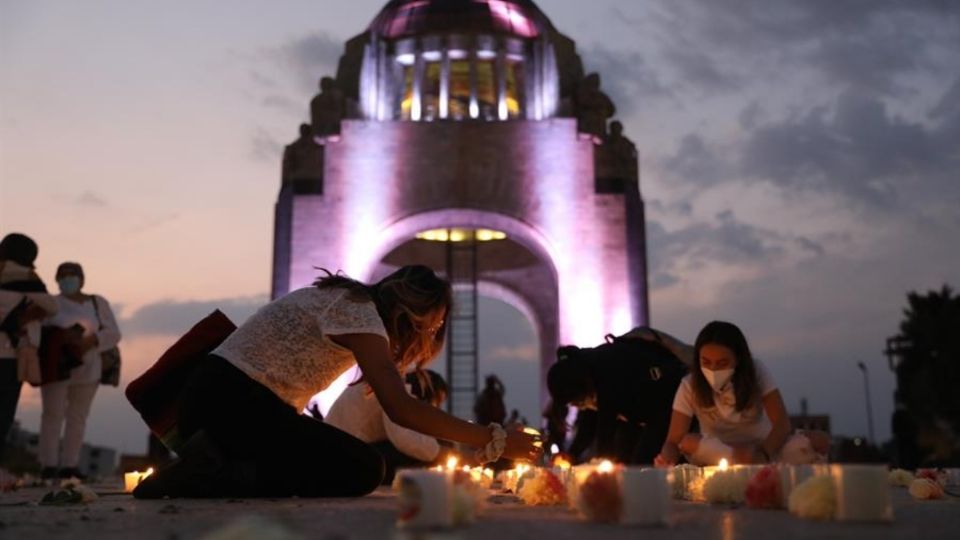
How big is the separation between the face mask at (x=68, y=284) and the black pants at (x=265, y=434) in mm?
4071

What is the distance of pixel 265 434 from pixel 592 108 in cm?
1417

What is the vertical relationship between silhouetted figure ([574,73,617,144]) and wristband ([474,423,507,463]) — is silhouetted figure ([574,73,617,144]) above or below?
above

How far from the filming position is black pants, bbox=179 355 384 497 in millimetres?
3811

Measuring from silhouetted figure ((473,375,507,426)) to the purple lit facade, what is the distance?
4.78ft

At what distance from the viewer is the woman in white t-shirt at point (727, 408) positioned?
493 centimetres

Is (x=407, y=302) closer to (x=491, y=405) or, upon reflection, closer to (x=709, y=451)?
(x=709, y=451)

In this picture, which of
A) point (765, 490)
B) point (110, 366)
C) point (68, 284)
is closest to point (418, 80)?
point (110, 366)

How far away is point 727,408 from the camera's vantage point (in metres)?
5.09

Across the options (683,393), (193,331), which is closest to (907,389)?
(683,393)

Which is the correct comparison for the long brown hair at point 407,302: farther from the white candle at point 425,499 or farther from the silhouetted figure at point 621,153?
the silhouetted figure at point 621,153

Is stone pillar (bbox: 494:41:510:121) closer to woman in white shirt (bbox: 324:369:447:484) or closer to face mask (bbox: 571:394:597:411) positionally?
face mask (bbox: 571:394:597:411)

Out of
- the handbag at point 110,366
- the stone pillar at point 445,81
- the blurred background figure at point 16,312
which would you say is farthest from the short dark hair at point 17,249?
the stone pillar at point 445,81

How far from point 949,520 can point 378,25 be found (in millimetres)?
17042

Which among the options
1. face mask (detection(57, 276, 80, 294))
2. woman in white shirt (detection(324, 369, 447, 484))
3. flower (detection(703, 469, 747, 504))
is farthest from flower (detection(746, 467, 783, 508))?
face mask (detection(57, 276, 80, 294))
